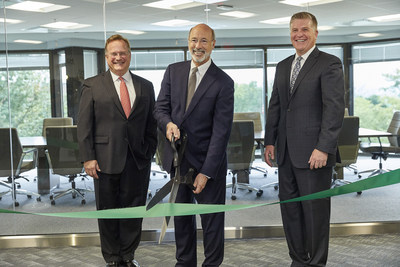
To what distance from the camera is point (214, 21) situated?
4.50m

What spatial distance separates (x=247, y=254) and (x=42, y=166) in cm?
212

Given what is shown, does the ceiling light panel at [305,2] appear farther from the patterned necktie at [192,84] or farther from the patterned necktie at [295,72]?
the patterned necktie at [192,84]

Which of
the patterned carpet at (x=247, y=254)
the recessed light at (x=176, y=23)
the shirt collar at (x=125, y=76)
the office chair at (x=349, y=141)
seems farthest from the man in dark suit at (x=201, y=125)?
the office chair at (x=349, y=141)

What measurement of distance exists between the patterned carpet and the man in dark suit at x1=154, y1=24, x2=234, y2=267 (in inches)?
26.2

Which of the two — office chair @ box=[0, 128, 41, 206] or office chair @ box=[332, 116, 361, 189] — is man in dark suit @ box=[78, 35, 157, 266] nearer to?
office chair @ box=[0, 128, 41, 206]

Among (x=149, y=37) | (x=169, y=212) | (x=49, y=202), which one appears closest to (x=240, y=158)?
(x=149, y=37)

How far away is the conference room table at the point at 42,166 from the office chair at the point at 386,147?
311 cm

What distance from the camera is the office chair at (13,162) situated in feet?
14.0

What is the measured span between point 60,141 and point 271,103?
227 cm

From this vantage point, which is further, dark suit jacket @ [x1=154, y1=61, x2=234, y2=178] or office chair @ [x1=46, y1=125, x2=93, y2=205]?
office chair @ [x1=46, y1=125, x2=93, y2=205]

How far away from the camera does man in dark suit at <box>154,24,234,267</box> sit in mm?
2744

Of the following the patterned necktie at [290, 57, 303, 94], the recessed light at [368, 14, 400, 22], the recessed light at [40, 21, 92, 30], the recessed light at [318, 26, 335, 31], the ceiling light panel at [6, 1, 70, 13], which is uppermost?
the ceiling light panel at [6, 1, 70, 13]

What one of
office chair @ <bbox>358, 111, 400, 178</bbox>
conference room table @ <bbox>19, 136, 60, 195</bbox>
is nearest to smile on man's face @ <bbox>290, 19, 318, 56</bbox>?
office chair @ <bbox>358, 111, 400, 178</bbox>

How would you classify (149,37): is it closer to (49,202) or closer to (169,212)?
(49,202)
